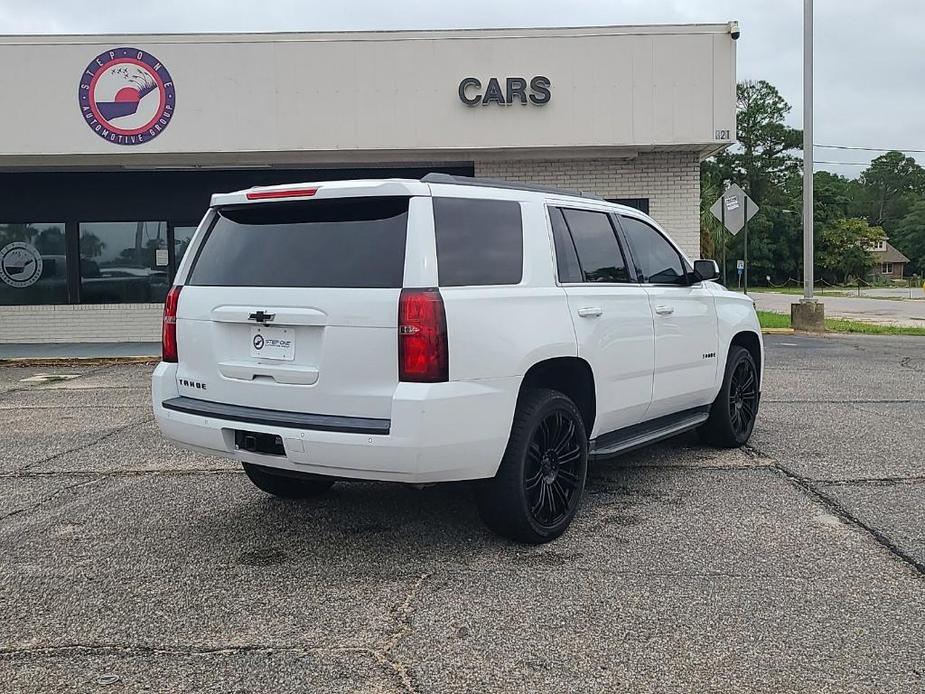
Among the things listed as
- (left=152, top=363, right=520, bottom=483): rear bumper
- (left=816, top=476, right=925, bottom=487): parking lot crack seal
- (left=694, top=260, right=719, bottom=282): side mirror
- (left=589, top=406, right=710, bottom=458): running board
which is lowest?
(left=816, top=476, right=925, bottom=487): parking lot crack seal

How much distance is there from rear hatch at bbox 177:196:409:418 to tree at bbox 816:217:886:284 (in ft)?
254

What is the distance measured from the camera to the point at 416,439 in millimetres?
3965

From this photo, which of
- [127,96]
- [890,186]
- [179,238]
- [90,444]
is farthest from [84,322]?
[890,186]

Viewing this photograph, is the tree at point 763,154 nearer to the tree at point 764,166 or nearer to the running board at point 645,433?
the tree at point 764,166

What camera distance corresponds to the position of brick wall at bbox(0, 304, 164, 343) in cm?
1641

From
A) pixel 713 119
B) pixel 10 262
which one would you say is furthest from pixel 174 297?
pixel 10 262

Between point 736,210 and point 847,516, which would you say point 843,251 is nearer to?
point 736,210

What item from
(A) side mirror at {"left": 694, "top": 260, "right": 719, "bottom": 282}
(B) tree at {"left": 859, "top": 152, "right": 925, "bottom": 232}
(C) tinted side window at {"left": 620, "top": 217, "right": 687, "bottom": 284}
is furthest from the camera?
(B) tree at {"left": 859, "top": 152, "right": 925, "bottom": 232}

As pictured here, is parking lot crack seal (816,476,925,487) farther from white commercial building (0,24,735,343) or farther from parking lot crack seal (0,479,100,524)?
white commercial building (0,24,735,343)

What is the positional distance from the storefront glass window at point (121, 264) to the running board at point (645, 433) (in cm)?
1258

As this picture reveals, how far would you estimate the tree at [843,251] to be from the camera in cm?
7556

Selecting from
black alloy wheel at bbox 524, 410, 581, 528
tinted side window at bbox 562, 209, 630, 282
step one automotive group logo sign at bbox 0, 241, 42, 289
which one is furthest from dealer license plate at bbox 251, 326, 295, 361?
step one automotive group logo sign at bbox 0, 241, 42, 289

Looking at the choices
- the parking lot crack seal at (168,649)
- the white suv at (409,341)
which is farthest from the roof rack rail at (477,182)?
the parking lot crack seal at (168,649)

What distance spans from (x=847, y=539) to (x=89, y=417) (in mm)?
7229
